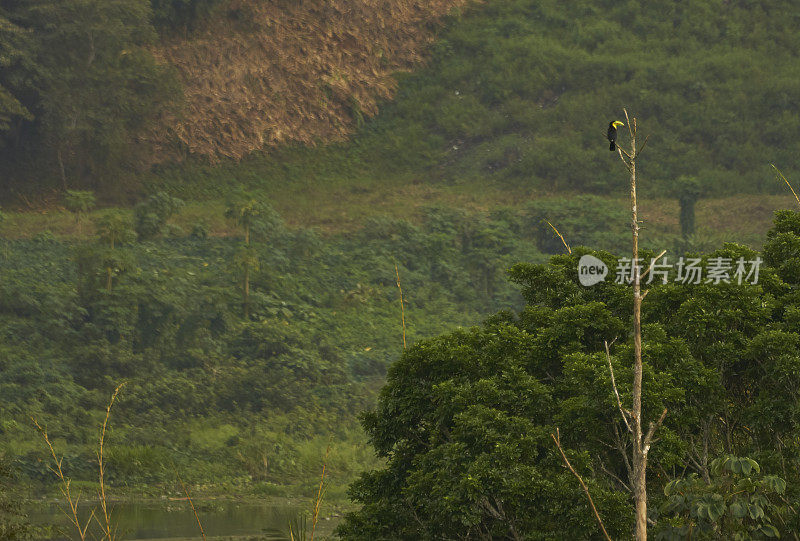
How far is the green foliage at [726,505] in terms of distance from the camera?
22.9ft

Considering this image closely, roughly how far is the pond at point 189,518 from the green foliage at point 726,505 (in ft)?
30.2

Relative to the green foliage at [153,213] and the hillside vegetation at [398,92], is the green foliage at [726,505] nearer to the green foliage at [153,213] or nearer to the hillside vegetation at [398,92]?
the green foliage at [153,213]

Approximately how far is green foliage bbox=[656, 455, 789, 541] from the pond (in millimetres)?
9192

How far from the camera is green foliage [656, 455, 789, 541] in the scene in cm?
697

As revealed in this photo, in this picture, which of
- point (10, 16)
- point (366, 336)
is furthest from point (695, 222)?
point (10, 16)

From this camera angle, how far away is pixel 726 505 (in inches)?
279

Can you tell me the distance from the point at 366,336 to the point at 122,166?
1003 cm

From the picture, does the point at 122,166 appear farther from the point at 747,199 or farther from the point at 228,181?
the point at 747,199

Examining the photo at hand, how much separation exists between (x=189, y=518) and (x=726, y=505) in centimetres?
1168

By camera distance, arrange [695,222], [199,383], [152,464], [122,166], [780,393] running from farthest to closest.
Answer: [122,166], [695,222], [199,383], [152,464], [780,393]

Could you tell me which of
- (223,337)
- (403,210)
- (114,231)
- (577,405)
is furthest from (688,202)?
(577,405)

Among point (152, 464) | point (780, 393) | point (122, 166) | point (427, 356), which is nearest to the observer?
point (780, 393)

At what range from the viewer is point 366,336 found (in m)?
24.4

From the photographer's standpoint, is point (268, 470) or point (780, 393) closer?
point (780, 393)
